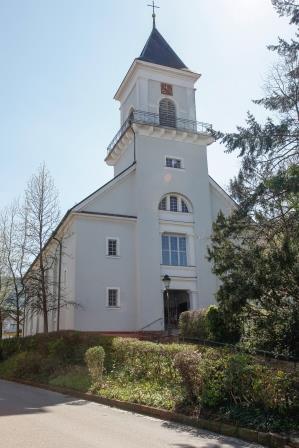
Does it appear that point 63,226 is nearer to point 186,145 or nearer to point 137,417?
point 186,145

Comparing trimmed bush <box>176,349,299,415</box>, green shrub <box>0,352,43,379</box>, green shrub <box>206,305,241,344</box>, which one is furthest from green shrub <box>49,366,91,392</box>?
green shrub <box>206,305,241,344</box>

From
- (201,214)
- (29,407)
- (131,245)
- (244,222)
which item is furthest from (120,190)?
(29,407)

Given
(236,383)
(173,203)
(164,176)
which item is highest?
(164,176)

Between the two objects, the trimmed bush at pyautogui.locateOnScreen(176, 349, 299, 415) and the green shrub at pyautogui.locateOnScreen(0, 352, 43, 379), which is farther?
the green shrub at pyautogui.locateOnScreen(0, 352, 43, 379)

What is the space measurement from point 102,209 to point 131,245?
3.28m

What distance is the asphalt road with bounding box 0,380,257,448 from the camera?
8203 millimetres

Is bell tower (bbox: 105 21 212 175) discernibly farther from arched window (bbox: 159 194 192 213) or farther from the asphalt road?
the asphalt road

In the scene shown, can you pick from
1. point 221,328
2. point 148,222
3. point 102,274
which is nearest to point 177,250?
point 148,222

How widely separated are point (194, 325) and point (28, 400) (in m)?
9.42

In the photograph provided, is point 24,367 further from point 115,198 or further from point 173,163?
point 173,163

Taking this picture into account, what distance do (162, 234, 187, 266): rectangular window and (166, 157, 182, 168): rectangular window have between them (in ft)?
18.0

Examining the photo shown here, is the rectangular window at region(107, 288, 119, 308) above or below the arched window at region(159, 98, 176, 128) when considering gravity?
below

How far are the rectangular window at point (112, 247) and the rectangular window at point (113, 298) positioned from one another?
96.0 inches

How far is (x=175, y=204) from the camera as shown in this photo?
3447cm
